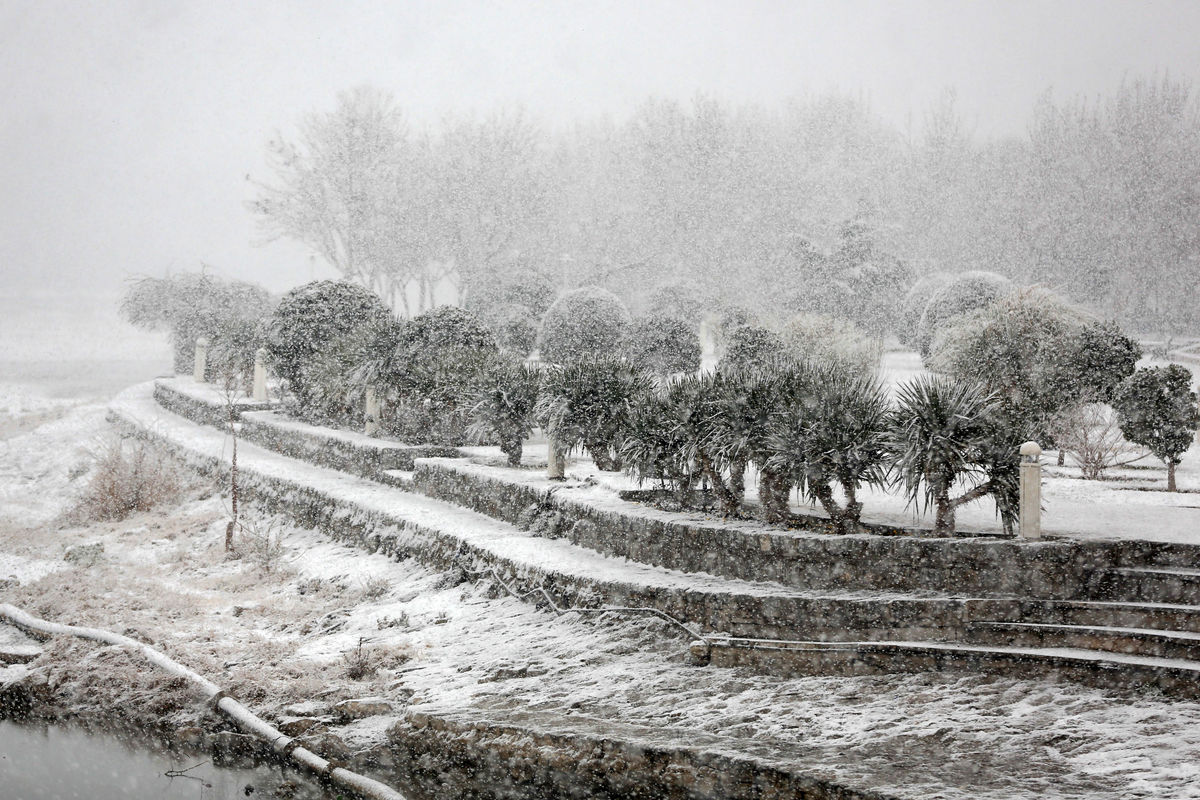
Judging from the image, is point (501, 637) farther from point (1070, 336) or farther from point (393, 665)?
point (1070, 336)

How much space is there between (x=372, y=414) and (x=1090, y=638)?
32.0ft

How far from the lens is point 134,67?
133 feet

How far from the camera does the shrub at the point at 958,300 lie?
16391mm

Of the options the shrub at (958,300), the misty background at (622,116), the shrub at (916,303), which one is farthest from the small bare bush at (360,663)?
the misty background at (622,116)

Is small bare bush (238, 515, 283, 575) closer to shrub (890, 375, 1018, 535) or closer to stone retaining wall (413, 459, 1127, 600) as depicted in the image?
stone retaining wall (413, 459, 1127, 600)

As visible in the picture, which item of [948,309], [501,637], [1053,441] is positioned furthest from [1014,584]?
[948,309]

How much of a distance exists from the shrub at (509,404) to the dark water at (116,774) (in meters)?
4.94

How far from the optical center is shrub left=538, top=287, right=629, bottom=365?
17.9 metres

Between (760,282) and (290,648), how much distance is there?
23.4m

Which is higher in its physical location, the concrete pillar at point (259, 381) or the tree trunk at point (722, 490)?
the concrete pillar at point (259, 381)

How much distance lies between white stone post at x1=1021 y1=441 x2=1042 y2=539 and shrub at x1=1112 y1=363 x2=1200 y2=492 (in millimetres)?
4614

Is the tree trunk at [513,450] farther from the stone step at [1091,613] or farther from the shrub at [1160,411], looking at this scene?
the shrub at [1160,411]

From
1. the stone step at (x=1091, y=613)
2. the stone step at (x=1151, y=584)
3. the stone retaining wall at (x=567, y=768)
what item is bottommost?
the stone retaining wall at (x=567, y=768)

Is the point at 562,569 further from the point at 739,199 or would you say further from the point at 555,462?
the point at 739,199
